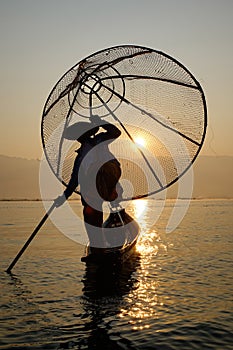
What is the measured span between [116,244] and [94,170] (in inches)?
78.0

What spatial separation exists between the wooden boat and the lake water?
348mm

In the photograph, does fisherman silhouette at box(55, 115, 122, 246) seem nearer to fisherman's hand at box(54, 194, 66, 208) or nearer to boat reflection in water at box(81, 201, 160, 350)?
fisherman's hand at box(54, 194, 66, 208)

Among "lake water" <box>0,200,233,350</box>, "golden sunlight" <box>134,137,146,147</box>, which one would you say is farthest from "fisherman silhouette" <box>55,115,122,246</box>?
"lake water" <box>0,200,233,350</box>

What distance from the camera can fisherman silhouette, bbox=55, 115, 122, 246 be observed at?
10805 millimetres

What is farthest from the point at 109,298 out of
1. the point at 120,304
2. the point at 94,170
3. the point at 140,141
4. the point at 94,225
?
the point at 140,141

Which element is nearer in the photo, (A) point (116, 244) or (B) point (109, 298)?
(B) point (109, 298)

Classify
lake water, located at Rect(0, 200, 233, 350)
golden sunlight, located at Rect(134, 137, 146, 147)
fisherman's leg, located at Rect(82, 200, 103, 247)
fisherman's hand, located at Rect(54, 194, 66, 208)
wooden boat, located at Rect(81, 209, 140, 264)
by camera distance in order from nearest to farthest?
lake water, located at Rect(0, 200, 233, 350)
fisherman's hand, located at Rect(54, 194, 66, 208)
fisherman's leg, located at Rect(82, 200, 103, 247)
wooden boat, located at Rect(81, 209, 140, 264)
golden sunlight, located at Rect(134, 137, 146, 147)

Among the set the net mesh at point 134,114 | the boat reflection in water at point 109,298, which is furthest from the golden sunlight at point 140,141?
the boat reflection in water at point 109,298

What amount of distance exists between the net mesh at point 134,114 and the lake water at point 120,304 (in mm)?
2395

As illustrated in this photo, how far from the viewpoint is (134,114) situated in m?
11.4

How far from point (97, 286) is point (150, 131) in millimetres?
4028

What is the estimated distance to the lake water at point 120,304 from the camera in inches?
251

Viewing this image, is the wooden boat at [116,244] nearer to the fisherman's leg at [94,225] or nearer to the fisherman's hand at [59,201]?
the fisherman's leg at [94,225]

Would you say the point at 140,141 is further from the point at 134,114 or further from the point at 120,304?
the point at 120,304
